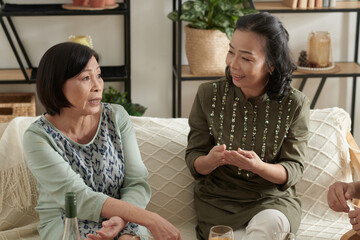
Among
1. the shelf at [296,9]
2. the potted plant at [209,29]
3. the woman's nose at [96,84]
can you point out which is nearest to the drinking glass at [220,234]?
the woman's nose at [96,84]

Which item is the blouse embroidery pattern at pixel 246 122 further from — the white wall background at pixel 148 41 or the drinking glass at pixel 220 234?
the white wall background at pixel 148 41

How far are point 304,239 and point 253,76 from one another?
62 centimetres

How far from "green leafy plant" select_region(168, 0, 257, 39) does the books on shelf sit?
0.27m

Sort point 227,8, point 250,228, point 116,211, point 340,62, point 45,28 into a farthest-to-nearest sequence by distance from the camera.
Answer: point 340,62 < point 45,28 < point 227,8 < point 250,228 < point 116,211

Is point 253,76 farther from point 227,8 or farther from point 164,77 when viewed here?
point 164,77

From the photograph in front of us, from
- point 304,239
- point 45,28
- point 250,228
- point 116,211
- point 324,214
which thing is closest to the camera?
point 116,211

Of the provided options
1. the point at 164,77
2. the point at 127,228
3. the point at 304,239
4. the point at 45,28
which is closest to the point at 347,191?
the point at 304,239

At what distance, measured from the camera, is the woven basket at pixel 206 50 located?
10.9ft

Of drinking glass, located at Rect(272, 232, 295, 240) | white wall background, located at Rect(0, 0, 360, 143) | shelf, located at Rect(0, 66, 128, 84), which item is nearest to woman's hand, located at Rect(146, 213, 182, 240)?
drinking glass, located at Rect(272, 232, 295, 240)

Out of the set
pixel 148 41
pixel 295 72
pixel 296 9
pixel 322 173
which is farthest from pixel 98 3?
pixel 322 173

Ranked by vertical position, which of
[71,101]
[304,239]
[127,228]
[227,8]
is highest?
[227,8]

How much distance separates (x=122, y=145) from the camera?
6.69ft

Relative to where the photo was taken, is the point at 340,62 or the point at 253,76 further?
the point at 340,62

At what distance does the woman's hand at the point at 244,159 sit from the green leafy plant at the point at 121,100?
4.88 feet
